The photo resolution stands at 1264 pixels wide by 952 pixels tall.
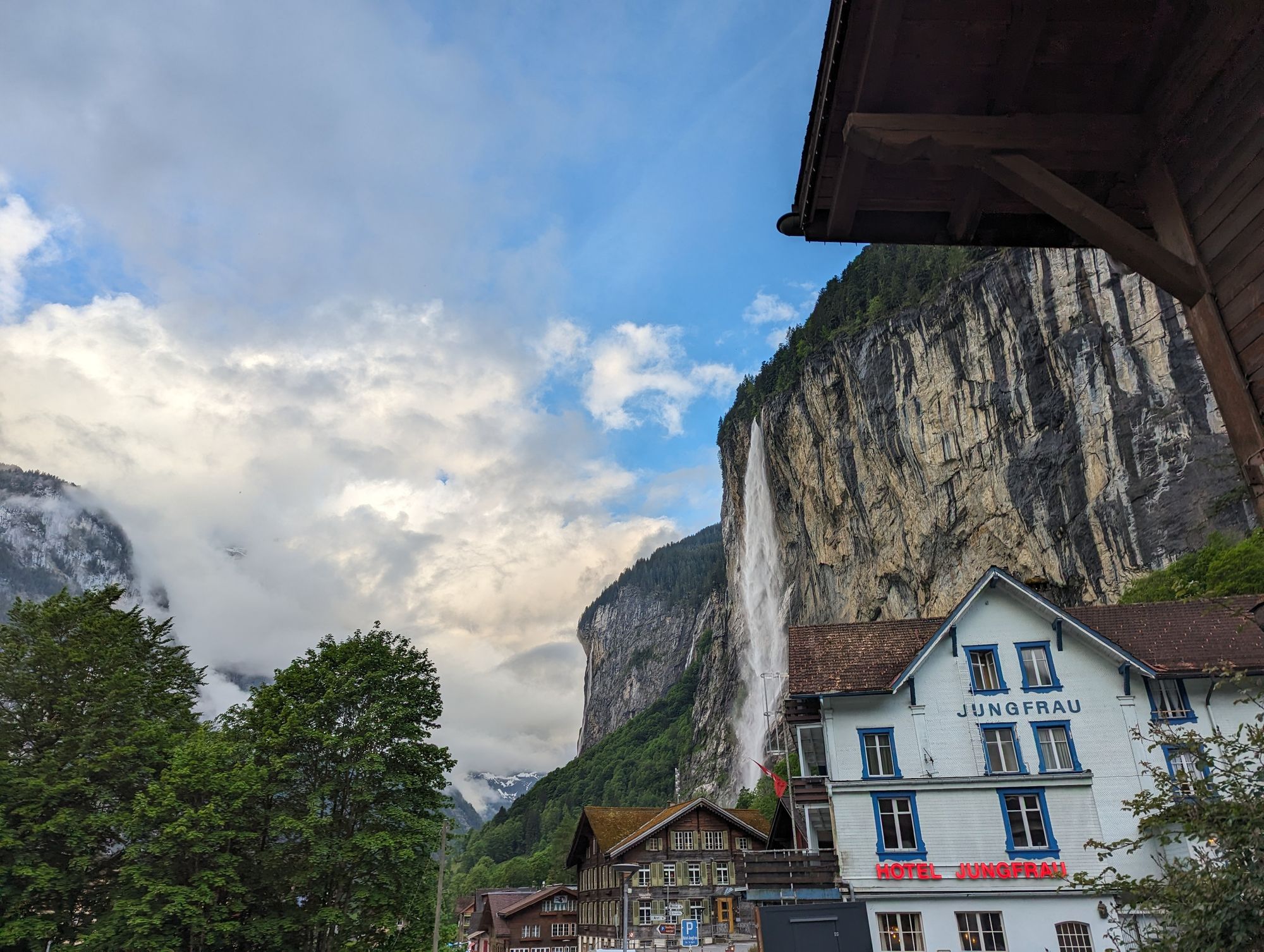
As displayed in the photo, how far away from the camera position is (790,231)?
6086mm

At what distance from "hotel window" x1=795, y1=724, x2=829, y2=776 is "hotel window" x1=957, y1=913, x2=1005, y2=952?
19.6ft

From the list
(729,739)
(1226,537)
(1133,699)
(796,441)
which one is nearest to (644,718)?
(729,739)

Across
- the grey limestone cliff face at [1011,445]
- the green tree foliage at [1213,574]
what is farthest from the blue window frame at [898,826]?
the grey limestone cliff face at [1011,445]

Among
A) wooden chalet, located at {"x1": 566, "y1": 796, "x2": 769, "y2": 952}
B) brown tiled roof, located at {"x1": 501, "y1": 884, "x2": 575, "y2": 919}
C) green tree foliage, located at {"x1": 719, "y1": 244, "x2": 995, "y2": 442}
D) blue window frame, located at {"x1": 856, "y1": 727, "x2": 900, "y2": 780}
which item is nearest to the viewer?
blue window frame, located at {"x1": 856, "y1": 727, "x2": 900, "y2": 780}

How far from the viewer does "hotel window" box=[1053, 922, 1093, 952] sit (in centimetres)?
2178

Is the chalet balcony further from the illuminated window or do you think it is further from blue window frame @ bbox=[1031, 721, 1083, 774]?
blue window frame @ bbox=[1031, 721, 1083, 774]

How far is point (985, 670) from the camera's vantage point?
25703mm

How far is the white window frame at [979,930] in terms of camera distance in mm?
22391

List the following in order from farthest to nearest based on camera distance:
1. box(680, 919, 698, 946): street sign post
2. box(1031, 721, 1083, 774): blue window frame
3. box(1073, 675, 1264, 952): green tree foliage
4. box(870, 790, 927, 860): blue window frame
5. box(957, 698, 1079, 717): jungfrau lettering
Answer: box(680, 919, 698, 946): street sign post → box(957, 698, 1079, 717): jungfrau lettering → box(1031, 721, 1083, 774): blue window frame → box(870, 790, 927, 860): blue window frame → box(1073, 675, 1264, 952): green tree foliage

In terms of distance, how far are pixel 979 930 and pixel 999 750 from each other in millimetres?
5143

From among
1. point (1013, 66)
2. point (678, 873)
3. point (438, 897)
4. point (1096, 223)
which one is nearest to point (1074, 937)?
point (438, 897)

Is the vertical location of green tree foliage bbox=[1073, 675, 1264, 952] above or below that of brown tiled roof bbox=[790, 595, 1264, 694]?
below

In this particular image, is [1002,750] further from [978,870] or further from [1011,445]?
[1011,445]

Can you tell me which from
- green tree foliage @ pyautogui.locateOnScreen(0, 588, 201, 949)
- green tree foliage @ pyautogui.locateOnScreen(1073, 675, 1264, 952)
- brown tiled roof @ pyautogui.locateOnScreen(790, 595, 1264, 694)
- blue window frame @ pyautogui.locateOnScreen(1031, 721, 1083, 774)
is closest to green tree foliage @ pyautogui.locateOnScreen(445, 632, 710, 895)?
brown tiled roof @ pyautogui.locateOnScreen(790, 595, 1264, 694)
